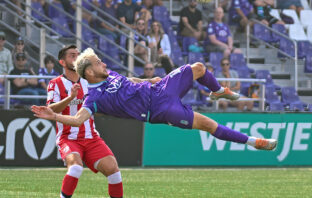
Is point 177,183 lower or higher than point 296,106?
lower

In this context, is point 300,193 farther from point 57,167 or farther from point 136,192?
point 57,167

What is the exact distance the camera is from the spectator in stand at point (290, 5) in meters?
26.4

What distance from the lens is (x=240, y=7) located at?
24156 mm

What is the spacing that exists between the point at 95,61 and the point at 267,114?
915cm

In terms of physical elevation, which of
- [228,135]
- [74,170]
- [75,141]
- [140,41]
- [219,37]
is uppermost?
[219,37]

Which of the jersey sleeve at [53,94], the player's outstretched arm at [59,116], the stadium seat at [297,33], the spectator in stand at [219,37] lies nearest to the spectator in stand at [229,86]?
the spectator in stand at [219,37]

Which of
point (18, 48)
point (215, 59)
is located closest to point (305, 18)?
point (215, 59)

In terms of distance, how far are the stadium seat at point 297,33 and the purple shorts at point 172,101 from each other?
17.0 m

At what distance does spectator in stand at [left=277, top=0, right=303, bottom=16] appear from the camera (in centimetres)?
2639

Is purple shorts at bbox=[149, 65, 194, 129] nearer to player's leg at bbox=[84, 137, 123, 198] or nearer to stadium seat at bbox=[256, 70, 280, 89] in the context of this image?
player's leg at bbox=[84, 137, 123, 198]

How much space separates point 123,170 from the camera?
16.2 meters

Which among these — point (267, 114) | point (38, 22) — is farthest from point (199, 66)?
point (38, 22)

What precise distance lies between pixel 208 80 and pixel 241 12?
15.2 meters

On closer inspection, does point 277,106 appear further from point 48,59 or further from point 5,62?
point 5,62
